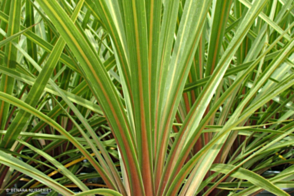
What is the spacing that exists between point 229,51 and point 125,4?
0.20m

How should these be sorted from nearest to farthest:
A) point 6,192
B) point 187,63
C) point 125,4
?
point 125,4
point 187,63
point 6,192

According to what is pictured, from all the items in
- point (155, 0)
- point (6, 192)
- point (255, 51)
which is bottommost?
point (255, 51)

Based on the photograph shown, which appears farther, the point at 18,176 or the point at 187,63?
the point at 18,176

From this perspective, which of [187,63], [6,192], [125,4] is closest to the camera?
[125,4]

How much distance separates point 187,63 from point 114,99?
14 cm

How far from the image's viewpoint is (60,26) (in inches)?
14.1

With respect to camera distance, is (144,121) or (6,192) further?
(6,192)

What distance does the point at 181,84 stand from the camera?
1.53 feet

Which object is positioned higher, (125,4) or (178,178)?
(125,4)

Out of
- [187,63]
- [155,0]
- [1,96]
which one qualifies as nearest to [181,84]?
[187,63]

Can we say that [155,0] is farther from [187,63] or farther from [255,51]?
[255,51]

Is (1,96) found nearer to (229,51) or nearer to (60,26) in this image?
(60,26)

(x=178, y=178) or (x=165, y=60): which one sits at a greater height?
(x=165, y=60)

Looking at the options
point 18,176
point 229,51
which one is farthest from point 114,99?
point 18,176
